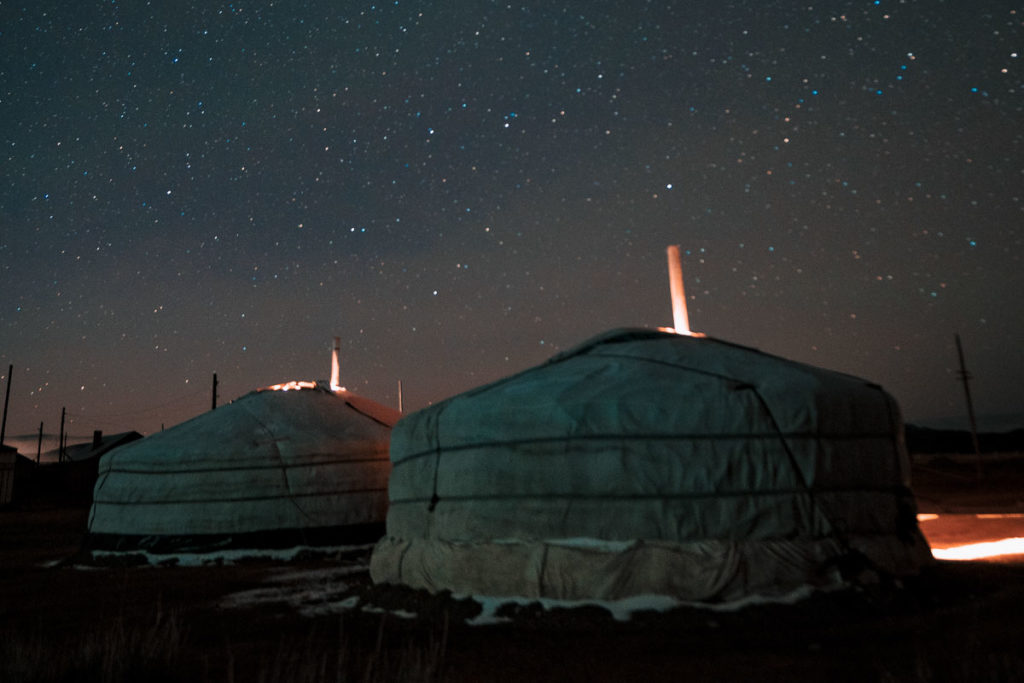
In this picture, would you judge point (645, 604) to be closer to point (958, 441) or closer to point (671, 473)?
point (671, 473)

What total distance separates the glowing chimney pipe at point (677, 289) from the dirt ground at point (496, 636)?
1966 millimetres

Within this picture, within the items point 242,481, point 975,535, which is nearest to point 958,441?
point 975,535

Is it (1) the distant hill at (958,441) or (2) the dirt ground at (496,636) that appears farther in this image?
(1) the distant hill at (958,441)

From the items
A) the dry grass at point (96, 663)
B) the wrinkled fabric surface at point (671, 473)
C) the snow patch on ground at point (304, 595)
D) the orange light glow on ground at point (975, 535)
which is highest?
the wrinkled fabric surface at point (671, 473)

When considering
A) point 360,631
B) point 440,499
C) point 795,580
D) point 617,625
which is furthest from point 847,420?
point 360,631

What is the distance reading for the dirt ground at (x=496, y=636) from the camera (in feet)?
7.25

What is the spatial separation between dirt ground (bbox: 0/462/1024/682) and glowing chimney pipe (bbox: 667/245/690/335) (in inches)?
77.4

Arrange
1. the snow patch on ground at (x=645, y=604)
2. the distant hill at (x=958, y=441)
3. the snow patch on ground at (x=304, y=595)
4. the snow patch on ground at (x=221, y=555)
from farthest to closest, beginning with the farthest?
the distant hill at (x=958, y=441)
the snow patch on ground at (x=221, y=555)
the snow patch on ground at (x=304, y=595)
the snow patch on ground at (x=645, y=604)

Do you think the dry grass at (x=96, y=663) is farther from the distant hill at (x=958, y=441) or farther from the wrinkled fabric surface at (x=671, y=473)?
the distant hill at (x=958, y=441)

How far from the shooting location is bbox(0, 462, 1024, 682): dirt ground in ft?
7.25

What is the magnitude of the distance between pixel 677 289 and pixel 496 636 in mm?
2785

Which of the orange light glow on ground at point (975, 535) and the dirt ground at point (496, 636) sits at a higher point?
the dirt ground at point (496, 636)

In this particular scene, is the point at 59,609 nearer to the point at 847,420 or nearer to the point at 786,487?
the point at 786,487

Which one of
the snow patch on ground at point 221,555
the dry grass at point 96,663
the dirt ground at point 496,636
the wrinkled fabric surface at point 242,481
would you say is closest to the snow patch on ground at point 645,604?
the dirt ground at point 496,636
